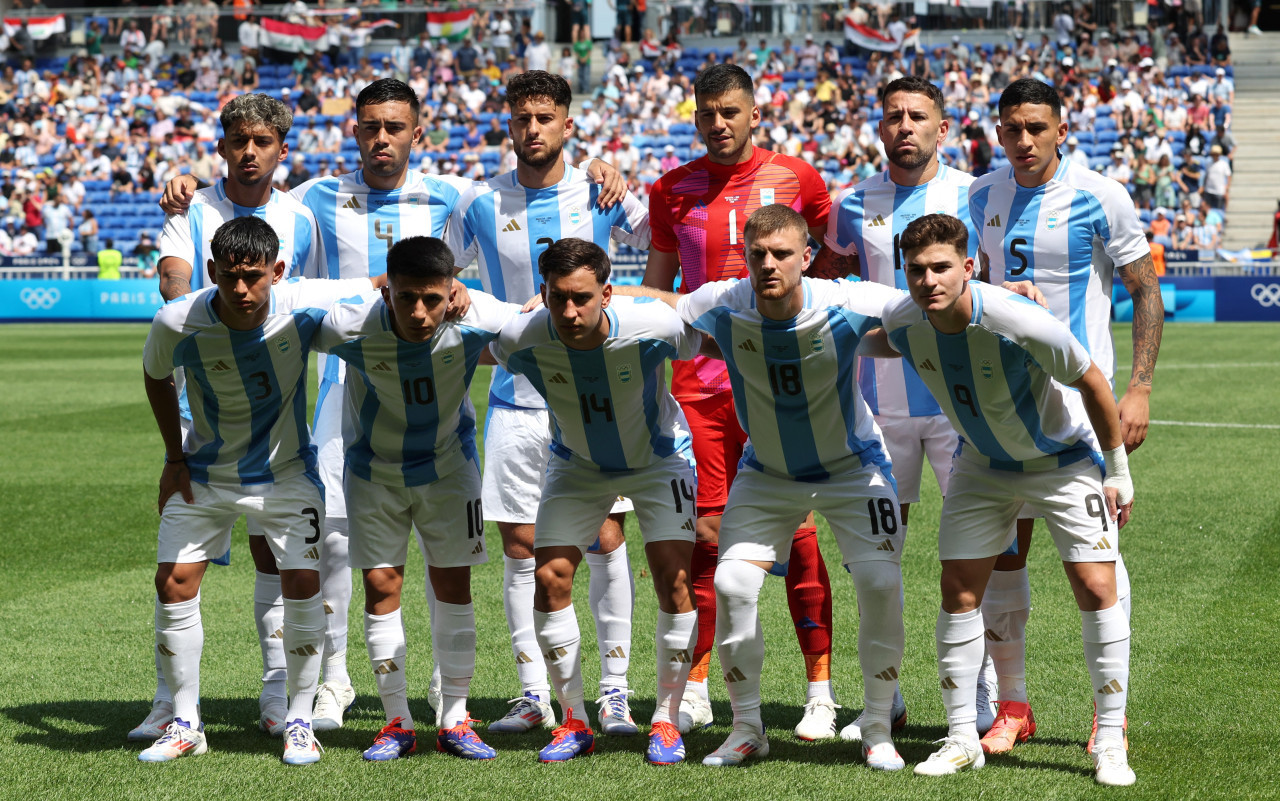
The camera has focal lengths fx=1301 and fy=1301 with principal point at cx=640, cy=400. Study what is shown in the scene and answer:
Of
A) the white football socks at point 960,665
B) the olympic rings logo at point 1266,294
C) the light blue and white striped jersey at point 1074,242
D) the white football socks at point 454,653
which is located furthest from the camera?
the olympic rings logo at point 1266,294

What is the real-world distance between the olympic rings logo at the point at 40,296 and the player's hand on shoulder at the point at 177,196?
2456 centimetres

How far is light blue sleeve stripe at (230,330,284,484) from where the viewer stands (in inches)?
181

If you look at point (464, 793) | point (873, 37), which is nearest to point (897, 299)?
point (464, 793)

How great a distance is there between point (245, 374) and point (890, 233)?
2.52 metres

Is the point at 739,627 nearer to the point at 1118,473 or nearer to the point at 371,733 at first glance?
the point at 1118,473

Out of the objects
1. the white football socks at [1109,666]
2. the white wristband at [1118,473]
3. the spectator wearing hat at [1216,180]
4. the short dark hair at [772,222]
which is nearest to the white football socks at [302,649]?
the short dark hair at [772,222]

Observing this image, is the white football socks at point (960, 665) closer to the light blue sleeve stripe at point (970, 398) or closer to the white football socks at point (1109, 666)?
the white football socks at point (1109, 666)

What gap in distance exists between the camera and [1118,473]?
429 centimetres

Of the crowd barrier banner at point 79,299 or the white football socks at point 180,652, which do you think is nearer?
the white football socks at point 180,652

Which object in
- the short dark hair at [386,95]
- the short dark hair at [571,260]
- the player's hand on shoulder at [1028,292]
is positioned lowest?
the player's hand on shoulder at [1028,292]

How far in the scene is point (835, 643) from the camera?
6.00 metres

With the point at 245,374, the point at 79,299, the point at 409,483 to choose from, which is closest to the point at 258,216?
the point at 245,374

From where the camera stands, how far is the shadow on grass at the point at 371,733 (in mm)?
4582

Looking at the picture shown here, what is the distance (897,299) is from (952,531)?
0.80 m
